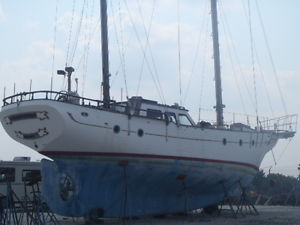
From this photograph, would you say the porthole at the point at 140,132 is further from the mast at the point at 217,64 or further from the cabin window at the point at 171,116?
the mast at the point at 217,64

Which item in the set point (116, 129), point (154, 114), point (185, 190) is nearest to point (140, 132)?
point (116, 129)

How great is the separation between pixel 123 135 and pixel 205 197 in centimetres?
788

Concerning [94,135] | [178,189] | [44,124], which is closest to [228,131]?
[178,189]

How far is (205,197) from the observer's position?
2528 centimetres

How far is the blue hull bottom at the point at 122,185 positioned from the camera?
1964 cm

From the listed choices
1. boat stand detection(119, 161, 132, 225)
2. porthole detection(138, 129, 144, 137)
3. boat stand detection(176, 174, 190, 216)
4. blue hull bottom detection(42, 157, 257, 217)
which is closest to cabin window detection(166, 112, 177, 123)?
blue hull bottom detection(42, 157, 257, 217)

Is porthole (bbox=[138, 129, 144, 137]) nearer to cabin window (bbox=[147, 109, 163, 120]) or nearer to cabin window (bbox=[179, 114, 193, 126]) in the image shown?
cabin window (bbox=[147, 109, 163, 120])

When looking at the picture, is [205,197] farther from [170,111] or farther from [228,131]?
[170,111]

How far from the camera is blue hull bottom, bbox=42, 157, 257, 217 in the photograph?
1964cm

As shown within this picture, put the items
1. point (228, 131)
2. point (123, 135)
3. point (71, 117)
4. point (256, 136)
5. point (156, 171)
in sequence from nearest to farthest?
point (71, 117), point (123, 135), point (156, 171), point (228, 131), point (256, 136)

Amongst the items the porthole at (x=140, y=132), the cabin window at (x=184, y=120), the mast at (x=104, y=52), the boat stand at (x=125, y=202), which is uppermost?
the mast at (x=104, y=52)

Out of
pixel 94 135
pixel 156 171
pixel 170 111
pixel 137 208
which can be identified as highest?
pixel 170 111

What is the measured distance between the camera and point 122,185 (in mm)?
20734

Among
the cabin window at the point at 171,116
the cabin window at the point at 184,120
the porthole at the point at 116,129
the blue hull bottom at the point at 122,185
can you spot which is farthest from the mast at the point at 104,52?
the cabin window at the point at 184,120
